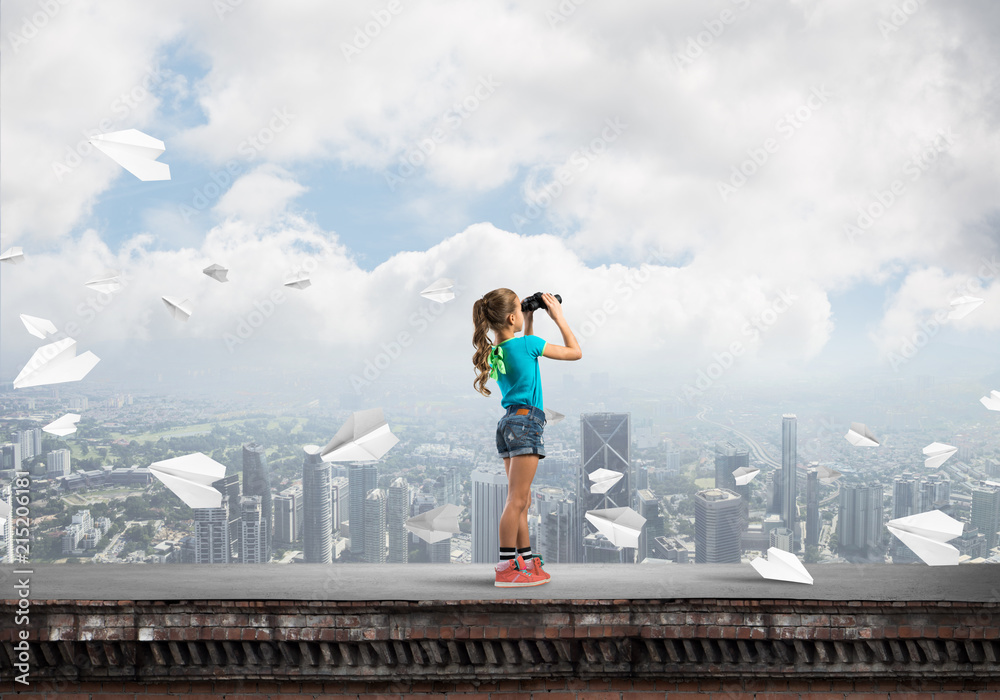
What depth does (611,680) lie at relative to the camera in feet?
8.49

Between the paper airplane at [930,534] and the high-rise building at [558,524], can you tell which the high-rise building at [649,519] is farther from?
the paper airplane at [930,534]

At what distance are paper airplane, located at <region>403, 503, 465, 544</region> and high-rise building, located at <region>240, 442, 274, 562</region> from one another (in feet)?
8.28

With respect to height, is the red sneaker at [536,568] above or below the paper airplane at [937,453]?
below

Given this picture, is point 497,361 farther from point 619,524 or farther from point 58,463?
A: point 58,463

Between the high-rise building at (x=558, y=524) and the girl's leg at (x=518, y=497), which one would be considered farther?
the high-rise building at (x=558, y=524)

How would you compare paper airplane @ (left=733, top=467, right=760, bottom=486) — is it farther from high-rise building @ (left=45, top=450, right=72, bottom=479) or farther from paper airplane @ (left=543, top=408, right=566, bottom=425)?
high-rise building @ (left=45, top=450, right=72, bottom=479)

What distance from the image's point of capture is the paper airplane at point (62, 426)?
3.81 meters

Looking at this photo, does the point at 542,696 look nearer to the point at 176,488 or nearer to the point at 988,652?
the point at 988,652

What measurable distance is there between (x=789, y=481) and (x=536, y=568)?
4.29m

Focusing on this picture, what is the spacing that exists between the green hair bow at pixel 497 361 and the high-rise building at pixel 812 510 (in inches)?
166

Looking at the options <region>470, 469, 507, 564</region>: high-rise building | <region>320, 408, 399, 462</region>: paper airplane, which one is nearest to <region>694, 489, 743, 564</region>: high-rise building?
<region>470, 469, 507, 564</region>: high-rise building

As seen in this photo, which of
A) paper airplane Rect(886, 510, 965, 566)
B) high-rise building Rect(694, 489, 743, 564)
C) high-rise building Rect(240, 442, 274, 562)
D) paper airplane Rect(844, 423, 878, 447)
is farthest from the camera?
high-rise building Rect(240, 442, 274, 562)

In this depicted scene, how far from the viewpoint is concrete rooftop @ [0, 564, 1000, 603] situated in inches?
104

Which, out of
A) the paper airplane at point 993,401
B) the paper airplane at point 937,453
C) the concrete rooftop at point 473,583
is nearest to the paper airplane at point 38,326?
the paper airplane at point 993,401
